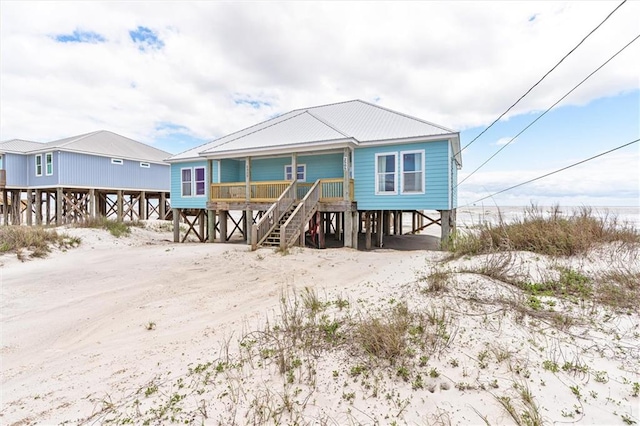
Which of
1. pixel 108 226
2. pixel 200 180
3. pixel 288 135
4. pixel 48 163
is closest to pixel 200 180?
pixel 200 180

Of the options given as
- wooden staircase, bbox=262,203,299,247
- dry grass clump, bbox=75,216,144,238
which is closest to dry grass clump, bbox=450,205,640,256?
wooden staircase, bbox=262,203,299,247

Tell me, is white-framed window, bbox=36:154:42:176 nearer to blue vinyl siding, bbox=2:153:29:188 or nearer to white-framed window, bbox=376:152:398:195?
blue vinyl siding, bbox=2:153:29:188

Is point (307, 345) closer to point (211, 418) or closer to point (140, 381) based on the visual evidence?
point (211, 418)

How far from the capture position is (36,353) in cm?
465

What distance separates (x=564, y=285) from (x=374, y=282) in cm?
321

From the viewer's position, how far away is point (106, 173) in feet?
80.0

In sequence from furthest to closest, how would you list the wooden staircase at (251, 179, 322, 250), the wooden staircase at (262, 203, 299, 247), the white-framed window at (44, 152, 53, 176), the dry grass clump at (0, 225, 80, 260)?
the white-framed window at (44, 152, 53, 176) < the wooden staircase at (262, 203, 299, 247) < the wooden staircase at (251, 179, 322, 250) < the dry grass clump at (0, 225, 80, 260)

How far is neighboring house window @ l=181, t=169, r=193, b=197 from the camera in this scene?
18.6m

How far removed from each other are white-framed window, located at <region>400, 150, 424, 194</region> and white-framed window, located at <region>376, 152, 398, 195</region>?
331 mm

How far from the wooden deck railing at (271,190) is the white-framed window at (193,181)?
7.08 feet

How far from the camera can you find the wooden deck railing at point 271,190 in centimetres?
1402

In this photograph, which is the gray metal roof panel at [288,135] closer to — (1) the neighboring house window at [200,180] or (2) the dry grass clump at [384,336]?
(1) the neighboring house window at [200,180]

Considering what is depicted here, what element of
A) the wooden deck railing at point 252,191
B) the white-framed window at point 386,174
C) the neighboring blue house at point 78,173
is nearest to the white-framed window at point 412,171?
the white-framed window at point 386,174

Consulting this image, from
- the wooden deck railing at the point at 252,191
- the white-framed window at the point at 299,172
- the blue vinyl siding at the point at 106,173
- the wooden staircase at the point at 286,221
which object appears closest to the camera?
the wooden staircase at the point at 286,221
